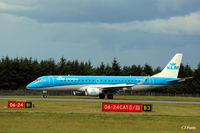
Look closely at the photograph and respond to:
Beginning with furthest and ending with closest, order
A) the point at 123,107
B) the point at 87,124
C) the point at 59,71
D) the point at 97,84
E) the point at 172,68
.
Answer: the point at 59,71 < the point at 172,68 < the point at 97,84 < the point at 123,107 < the point at 87,124

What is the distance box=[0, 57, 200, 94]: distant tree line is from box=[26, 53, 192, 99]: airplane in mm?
40747

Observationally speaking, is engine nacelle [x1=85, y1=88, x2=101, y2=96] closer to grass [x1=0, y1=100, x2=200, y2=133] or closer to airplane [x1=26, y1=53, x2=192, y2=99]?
airplane [x1=26, y1=53, x2=192, y2=99]

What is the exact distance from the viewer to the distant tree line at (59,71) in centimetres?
10450

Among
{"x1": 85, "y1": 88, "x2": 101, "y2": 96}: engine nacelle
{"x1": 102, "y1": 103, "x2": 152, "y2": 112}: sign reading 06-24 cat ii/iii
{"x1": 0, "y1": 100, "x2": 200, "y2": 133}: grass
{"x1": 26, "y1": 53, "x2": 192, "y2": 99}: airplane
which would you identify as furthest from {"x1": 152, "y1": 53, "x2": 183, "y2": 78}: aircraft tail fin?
{"x1": 0, "y1": 100, "x2": 200, "y2": 133}: grass

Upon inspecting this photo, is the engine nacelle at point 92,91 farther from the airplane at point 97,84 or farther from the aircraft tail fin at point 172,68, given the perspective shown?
the aircraft tail fin at point 172,68

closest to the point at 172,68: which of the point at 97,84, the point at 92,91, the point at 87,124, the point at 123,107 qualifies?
the point at 97,84

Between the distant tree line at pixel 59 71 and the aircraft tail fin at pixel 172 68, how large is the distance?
3779cm

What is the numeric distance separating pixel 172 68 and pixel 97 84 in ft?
58.7

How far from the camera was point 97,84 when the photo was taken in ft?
215

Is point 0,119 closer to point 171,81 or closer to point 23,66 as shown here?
point 171,81

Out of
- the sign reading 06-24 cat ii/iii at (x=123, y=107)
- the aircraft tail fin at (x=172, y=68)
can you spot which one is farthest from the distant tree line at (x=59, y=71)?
the sign reading 06-24 cat ii/iii at (x=123, y=107)

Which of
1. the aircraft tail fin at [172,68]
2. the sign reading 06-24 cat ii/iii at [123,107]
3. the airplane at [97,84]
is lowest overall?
the sign reading 06-24 cat ii/iii at [123,107]

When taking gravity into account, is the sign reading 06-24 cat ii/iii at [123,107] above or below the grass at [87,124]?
above

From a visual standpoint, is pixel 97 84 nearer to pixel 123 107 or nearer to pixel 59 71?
pixel 123 107
